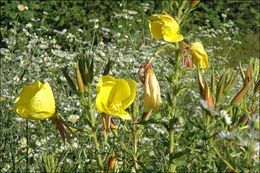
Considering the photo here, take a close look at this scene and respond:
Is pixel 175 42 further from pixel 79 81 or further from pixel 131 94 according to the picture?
pixel 79 81

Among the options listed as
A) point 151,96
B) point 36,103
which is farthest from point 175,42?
point 36,103

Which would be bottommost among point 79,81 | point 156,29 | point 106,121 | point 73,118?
point 73,118

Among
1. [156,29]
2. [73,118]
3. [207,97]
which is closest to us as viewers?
[207,97]

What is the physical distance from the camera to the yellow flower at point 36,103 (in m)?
0.96

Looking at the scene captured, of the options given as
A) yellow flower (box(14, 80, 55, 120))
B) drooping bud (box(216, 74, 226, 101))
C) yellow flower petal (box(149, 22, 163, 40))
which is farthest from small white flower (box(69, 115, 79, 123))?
drooping bud (box(216, 74, 226, 101))

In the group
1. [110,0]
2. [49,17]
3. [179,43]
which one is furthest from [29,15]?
[179,43]

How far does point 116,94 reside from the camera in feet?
3.40

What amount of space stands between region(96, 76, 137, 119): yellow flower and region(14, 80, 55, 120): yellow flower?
0.15 metres

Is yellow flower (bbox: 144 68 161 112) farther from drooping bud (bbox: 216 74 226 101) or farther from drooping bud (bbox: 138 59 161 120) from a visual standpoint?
drooping bud (bbox: 216 74 226 101)

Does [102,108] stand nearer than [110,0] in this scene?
Yes

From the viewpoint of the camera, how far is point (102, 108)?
0.95m

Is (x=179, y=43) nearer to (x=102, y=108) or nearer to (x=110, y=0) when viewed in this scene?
(x=102, y=108)

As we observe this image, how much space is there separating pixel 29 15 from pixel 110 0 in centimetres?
163

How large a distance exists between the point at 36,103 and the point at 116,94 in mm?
241
